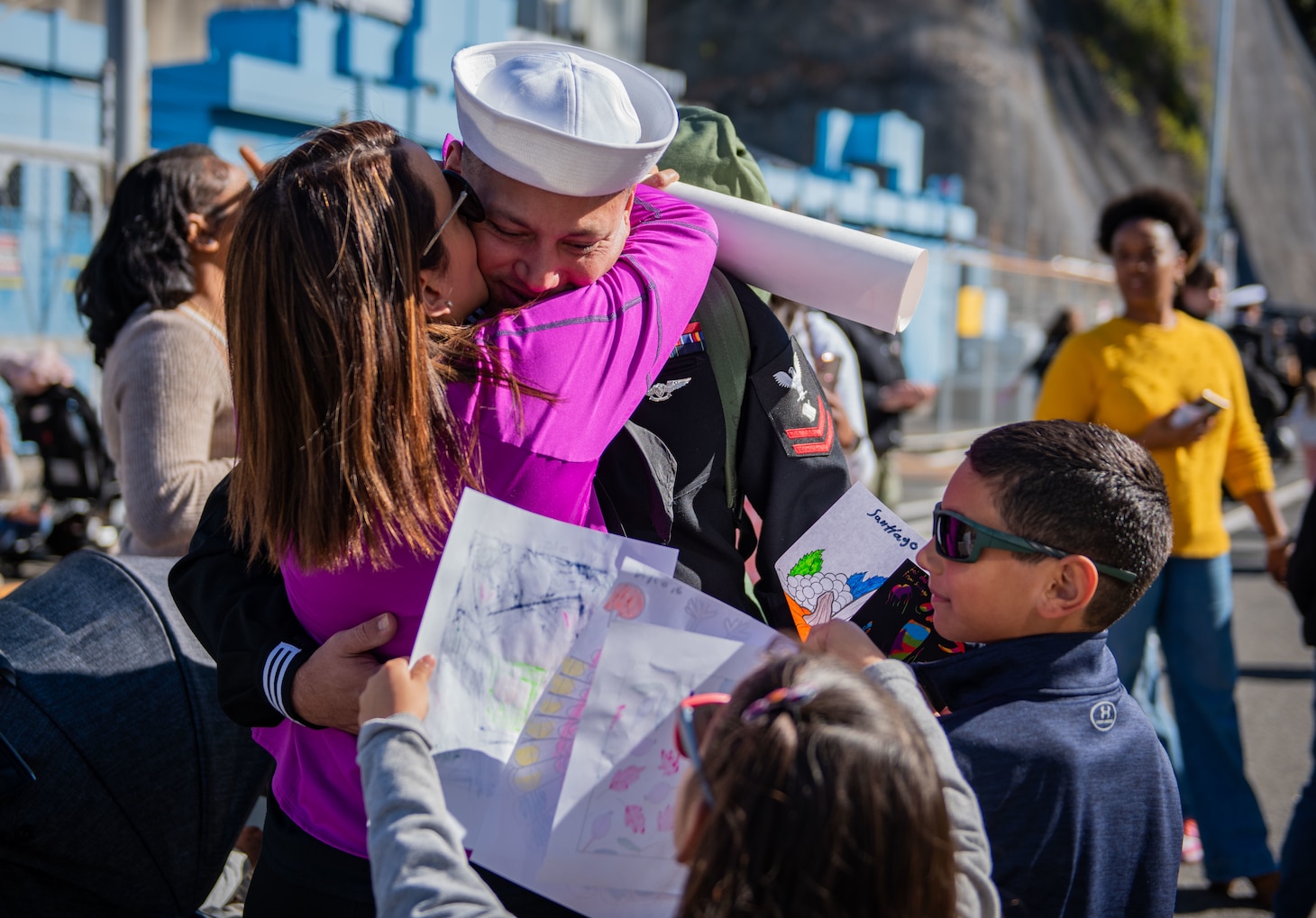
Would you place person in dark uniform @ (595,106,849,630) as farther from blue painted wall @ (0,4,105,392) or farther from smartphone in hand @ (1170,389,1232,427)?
blue painted wall @ (0,4,105,392)

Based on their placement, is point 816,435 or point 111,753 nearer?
point 816,435

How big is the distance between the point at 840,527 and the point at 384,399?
71cm

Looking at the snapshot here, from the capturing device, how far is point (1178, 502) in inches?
153

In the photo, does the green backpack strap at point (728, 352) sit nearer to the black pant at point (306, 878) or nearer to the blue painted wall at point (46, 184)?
the black pant at point (306, 878)

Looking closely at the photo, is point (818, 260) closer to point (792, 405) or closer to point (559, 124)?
point (792, 405)

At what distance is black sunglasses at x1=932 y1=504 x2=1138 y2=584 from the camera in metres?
1.67

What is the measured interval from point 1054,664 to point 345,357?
101cm

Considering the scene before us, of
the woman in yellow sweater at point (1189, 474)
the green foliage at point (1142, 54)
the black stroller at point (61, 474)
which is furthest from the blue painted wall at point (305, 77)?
the green foliage at point (1142, 54)

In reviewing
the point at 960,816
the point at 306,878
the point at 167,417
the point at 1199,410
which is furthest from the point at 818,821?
the point at 1199,410

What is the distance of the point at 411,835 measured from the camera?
1.22 meters

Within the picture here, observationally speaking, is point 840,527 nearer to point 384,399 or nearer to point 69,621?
point 384,399

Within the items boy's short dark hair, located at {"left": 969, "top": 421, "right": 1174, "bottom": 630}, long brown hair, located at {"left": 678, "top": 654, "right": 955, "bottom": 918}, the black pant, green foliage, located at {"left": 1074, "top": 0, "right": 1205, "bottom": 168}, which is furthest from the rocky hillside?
long brown hair, located at {"left": 678, "top": 654, "right": 955, "bottom": 918}

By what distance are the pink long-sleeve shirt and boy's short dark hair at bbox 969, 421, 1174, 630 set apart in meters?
0.52

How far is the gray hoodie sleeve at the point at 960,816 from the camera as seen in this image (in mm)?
1305
